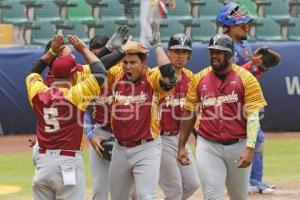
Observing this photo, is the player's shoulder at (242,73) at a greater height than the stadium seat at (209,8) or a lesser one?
greater

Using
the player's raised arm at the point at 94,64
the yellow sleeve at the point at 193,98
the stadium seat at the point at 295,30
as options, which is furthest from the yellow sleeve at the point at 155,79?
the stadium seat at the point at 295,30

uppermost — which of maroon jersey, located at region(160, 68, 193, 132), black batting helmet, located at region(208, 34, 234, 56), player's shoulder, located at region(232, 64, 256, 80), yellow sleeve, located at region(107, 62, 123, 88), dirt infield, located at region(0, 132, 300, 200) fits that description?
black batting helmet, located at region(208, 34, 234, 56)

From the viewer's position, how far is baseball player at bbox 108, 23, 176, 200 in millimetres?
7539

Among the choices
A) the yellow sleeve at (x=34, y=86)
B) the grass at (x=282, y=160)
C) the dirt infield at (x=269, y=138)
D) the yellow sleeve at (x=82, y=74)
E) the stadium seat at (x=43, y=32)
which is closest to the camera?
the yellow sleeve at (x=34, y=86)

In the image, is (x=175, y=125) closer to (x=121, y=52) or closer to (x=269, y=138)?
(x=121, y=52)

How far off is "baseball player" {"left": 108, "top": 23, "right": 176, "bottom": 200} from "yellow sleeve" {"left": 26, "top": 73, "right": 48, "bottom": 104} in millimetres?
843

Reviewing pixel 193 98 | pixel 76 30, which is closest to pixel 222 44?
pixel 193 98

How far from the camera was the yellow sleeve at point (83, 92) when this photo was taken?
22.1 feet

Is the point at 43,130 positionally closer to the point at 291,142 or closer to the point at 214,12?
the point at 291,142

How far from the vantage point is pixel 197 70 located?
15648 millimetres

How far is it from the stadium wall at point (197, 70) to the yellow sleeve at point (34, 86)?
7.65 metres

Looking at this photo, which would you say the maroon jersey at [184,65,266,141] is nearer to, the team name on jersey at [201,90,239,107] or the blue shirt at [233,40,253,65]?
the team name on jersey at [201,90,239,107]

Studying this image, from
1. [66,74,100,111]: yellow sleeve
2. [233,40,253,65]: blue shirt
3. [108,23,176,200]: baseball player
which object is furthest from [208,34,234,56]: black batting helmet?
[233,40,253,65]: blue shirt

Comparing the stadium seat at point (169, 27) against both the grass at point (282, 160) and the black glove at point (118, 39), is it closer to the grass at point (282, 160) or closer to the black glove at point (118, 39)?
the grass at point (282, 160)
